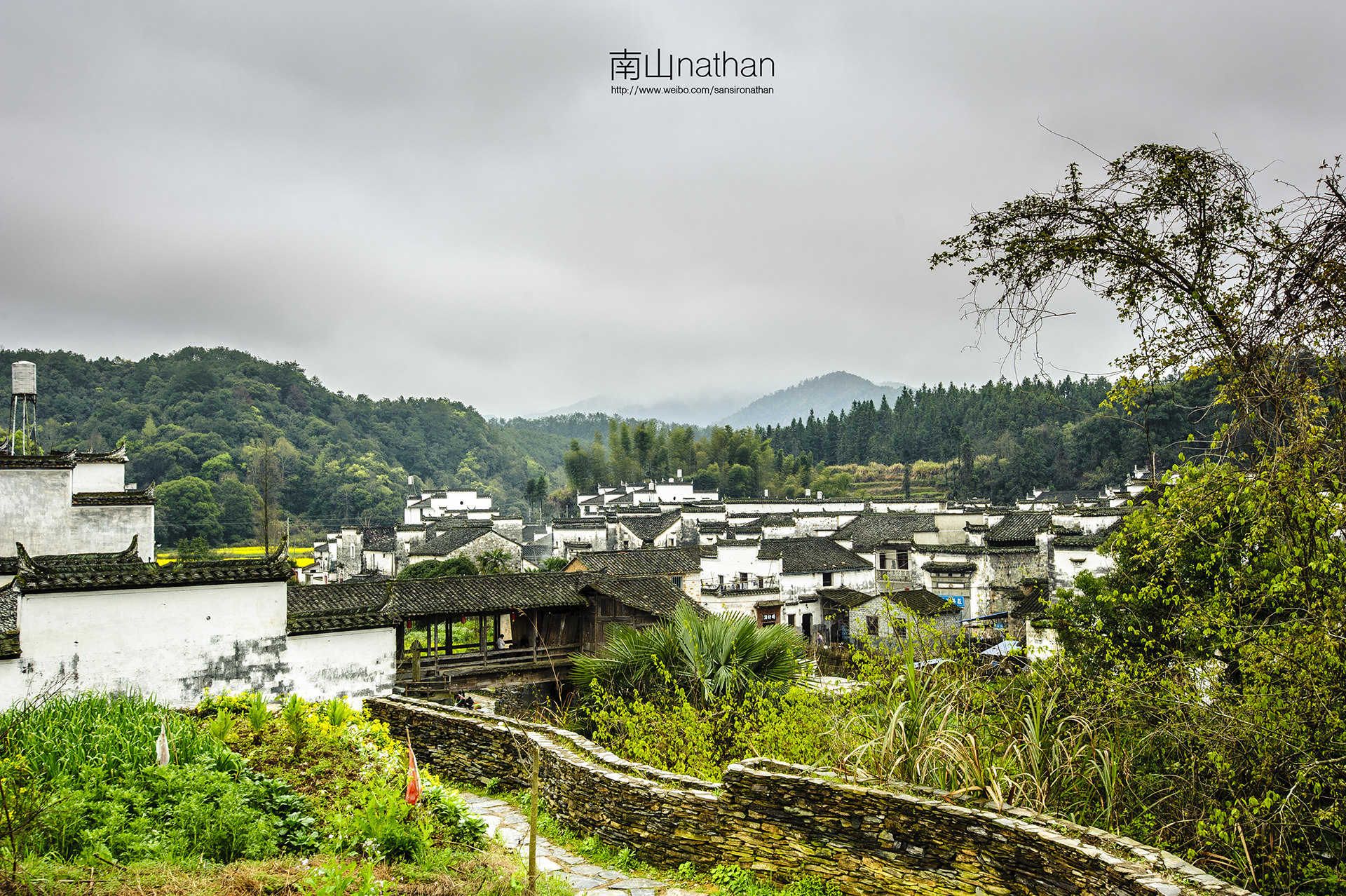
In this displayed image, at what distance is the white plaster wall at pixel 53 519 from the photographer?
48.6ft

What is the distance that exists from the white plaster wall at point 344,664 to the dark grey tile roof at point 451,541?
27263mm

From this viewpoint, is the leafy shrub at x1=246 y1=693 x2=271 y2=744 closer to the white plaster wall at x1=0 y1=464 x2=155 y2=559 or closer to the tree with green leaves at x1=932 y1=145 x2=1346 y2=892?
the tree with green leaves at x1=932 y1=145 x2=1346 y2=892

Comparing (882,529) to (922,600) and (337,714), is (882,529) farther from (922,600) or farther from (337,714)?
(337,714)

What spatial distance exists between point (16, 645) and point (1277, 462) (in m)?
11.7

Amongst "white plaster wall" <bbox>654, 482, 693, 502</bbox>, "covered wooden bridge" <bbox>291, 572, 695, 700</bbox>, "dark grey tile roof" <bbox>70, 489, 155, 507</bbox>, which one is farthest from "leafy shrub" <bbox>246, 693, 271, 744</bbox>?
"white plaster wall" <bbox>654, 482, 693, 502</bbox>

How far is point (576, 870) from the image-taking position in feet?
21.9

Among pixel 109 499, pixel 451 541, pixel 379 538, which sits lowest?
pixel 379 538

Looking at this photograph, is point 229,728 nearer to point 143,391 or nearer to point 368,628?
point 368,628

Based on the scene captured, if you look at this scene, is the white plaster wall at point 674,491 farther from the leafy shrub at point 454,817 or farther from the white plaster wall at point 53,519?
the leafy shrub at point 454,817

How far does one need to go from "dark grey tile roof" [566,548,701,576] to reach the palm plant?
1524 cm

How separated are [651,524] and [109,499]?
28.8m

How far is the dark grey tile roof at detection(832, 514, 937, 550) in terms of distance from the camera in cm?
3928

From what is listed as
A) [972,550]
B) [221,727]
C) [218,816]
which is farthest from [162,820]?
[972,550]

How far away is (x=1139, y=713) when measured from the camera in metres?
6.46
